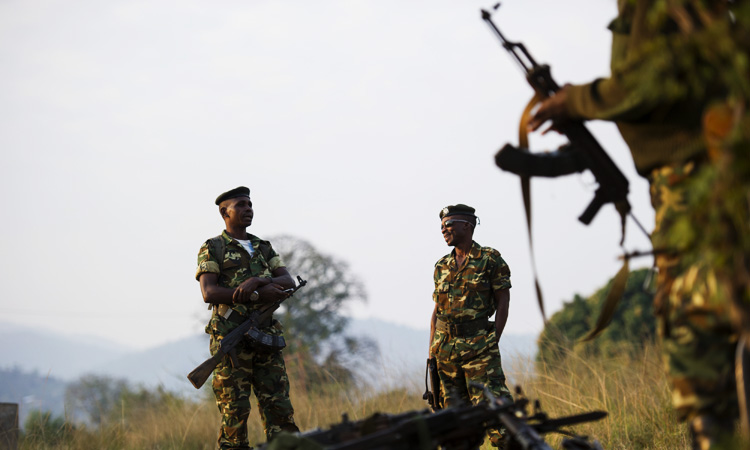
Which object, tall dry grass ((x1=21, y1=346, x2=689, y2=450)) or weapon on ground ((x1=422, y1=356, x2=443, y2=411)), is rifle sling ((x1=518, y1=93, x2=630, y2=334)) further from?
weapon on ground ((x1=422, y1=356, x2=443, y2=411))

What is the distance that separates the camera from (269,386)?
19.5 ft

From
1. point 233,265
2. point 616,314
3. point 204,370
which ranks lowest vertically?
point 204,370

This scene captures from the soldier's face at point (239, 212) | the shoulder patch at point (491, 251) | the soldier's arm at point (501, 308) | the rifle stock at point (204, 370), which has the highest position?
the soldier's face at point (239, 212)

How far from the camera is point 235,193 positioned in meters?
6.34

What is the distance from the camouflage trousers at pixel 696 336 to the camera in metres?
2.25

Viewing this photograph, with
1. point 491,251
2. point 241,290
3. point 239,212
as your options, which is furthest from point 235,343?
point 491,251

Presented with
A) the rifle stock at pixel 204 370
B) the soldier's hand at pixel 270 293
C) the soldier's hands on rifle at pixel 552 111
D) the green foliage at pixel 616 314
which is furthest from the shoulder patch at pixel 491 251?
the green foliage at pixel 616 314

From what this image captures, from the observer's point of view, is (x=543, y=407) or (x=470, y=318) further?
(x=543, y=407)

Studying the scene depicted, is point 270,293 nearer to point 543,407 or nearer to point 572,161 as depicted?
point 543,407

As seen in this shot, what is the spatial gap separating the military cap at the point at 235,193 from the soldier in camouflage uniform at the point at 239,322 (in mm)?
11

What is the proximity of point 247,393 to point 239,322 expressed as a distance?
0.57 meters

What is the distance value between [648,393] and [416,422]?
5289 millimetres

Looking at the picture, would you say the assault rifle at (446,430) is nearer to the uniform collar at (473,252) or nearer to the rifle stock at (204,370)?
the rifle stock at (204,370)

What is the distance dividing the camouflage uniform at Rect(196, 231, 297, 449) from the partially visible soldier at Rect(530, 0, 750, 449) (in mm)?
3704
